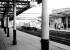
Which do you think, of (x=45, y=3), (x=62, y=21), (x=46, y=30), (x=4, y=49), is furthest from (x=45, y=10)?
(x=62, y=21)

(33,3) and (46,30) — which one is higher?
(33,3)

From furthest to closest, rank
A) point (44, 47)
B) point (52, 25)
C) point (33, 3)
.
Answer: point (52, 25) → point (33, 3) → point (44, 47)

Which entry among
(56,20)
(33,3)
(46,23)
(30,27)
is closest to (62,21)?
(56,20)

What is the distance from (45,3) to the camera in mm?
4117

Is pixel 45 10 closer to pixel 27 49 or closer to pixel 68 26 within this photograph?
pixel 27 49

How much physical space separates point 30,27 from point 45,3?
28804mm

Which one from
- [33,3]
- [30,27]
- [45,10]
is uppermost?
[33,3]

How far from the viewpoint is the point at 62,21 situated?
31.2m

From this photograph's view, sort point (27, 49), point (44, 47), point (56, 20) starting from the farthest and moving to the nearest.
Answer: point (56, 20), point (27, 49), point (44, 47)

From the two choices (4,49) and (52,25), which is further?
(52,25)

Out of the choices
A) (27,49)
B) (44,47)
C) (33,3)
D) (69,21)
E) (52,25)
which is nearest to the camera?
(44,47)

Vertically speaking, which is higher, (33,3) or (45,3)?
(33,3)

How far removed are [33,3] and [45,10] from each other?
504cm

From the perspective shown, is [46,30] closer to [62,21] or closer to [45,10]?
[45,10]
